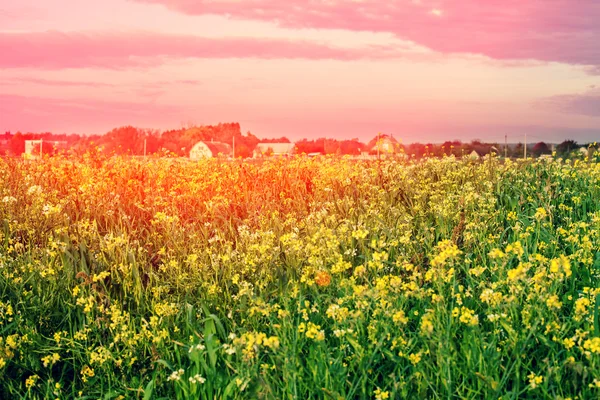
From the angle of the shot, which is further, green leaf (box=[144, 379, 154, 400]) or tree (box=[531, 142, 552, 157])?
tree (box=[531, 142, 552, 157])

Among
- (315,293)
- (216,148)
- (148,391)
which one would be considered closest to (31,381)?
(148,391)

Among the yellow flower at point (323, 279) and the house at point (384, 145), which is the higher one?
the house at point (384, 145)

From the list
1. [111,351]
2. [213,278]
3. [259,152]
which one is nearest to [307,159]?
[259,152]

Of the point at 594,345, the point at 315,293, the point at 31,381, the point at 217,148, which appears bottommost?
the point at 31,381

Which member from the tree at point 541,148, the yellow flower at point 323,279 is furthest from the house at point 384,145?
the tree at point 541,148

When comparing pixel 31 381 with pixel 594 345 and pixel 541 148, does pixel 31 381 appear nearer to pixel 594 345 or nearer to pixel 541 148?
pixel 594 345

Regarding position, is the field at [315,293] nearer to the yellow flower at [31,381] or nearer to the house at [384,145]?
the yellow flower at [31,381]

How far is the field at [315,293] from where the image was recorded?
3182 millimetres

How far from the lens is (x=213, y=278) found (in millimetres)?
4770

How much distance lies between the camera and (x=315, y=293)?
4.30 meters

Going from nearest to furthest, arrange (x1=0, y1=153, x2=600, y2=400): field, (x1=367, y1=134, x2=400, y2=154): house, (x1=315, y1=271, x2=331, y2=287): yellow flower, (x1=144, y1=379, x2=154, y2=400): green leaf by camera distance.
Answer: (x1=0, y1=153, x2=600, y2=400): field → (x1=144, y1=379, x2=154, y2=400): green leaf → (x1=315, y1=271, x2=331, y2=287): yellow flower → (x1=367, y1=134, x2=400, y2=154): house

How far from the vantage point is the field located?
10.4 feet

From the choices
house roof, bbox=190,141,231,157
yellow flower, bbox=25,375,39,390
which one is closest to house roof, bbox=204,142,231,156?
house roof, bbox=190,141,231,157

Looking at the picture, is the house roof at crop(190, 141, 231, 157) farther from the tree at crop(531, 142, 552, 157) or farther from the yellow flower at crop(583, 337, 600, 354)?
the tree at crop(531, 142, 552, 157)
